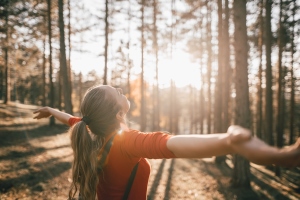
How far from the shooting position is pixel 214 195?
8.18 m

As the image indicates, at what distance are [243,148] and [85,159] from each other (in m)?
1.48

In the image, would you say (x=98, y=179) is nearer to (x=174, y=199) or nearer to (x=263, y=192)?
(x=174, y=199)

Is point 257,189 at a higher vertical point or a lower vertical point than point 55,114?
lower

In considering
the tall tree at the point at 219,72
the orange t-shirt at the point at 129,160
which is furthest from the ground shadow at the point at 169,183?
the orange t-shirt at the point at 129,160

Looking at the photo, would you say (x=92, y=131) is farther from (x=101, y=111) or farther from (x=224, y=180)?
(x=224, y=180)

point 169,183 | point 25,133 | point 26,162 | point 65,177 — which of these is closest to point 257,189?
point 169,183

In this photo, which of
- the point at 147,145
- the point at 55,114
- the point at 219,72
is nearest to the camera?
the point at 147,145

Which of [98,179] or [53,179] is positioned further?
[53,179]

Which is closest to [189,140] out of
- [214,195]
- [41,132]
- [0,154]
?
[214,195]

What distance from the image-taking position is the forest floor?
7.30 metres

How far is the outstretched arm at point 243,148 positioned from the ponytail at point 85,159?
1.05m

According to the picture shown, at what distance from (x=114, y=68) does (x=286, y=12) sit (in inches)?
920

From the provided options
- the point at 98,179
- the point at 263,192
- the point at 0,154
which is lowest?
the point at 263,192

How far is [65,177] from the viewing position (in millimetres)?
8469
